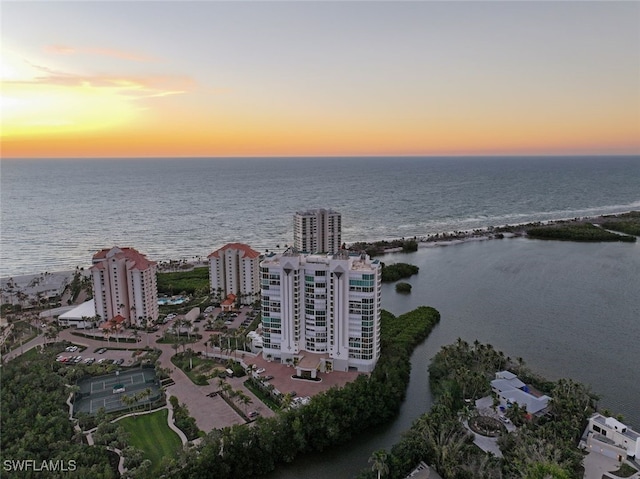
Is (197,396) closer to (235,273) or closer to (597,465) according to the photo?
(235,273)

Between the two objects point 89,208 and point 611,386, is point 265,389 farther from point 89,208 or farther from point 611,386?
point 89,208

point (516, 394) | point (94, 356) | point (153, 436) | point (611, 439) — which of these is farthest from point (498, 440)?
point (94, 356)

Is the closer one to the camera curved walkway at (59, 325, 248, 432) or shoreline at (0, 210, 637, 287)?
curved walkway at (59, 325, 248, 432)

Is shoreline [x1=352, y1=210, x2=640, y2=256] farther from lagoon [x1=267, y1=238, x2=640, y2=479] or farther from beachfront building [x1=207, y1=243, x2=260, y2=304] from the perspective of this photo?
beachfront building [x1=207, y1=243, x2=260, y2=304]

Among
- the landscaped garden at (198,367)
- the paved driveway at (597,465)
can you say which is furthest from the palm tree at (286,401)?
the paved driveway at (597,465)

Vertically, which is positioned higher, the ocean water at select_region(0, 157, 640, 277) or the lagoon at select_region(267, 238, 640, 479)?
the ocean water at select_region(0, 157, 640, 277)

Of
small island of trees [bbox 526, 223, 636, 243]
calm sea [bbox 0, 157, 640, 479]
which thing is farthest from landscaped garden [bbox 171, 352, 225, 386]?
small island of trees [bbox 526, 223, 636, 243]

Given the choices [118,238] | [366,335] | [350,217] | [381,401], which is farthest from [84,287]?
[350,217]
